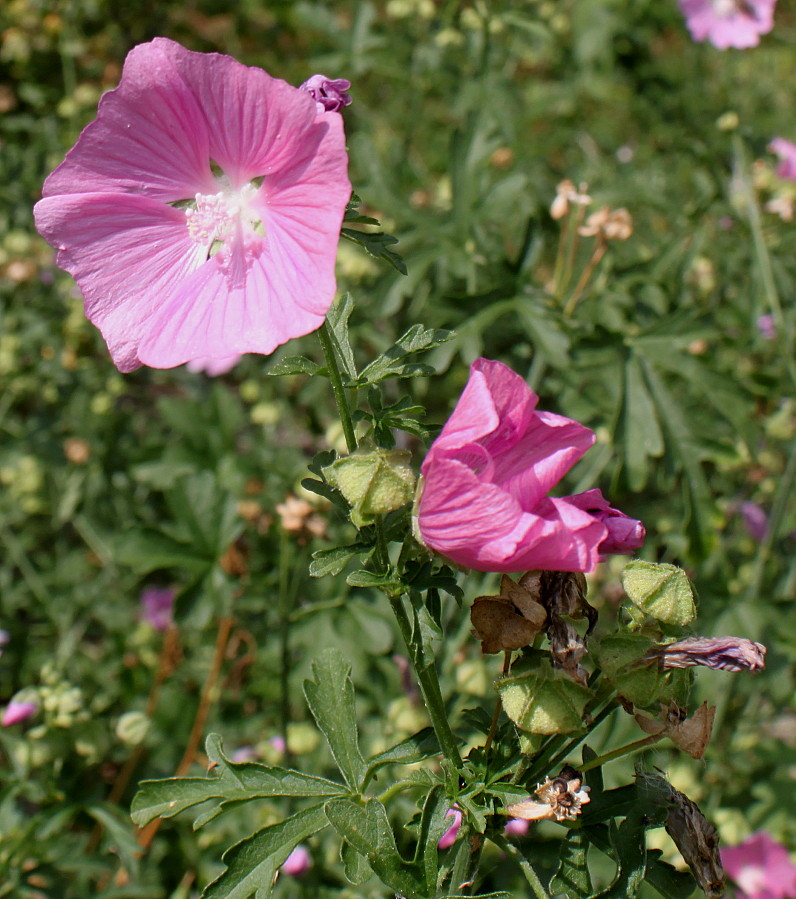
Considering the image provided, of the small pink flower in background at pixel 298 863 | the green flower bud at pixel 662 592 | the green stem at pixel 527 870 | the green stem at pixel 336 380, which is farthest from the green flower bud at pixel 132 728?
the green flower bud at pixel 662 592

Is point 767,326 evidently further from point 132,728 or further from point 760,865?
point 132,728

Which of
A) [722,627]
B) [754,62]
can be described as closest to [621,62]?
[754,62]

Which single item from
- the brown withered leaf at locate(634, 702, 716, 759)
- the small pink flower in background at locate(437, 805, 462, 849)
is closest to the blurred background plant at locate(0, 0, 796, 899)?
the small pink flower in background at locate(437, 805, 462, 849)

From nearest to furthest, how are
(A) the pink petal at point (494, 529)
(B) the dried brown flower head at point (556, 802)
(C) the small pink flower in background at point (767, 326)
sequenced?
(A) the pink petal at point (494, 529) < (B) the dried brown flower head at point (556, 802) < (C) the small pink flower in background at point (767, 326)

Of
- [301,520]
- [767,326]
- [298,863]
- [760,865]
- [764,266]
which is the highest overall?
[764,266]

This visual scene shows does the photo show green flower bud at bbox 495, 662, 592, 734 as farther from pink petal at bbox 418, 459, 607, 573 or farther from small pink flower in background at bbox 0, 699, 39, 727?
small pink flower in background at bbox 0, 699, 39, 727

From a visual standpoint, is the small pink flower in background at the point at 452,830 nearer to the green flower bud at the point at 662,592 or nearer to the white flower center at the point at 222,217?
the green flower bud at the point at 662,592

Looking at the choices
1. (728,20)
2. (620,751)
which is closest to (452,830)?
(620,751)
